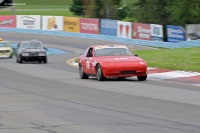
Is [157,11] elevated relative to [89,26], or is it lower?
elevated

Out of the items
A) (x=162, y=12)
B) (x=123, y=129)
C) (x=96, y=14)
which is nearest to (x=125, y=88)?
(x=123, y=129)

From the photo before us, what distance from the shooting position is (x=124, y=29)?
53188 millimetres

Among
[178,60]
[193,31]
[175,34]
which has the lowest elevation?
[175,34]

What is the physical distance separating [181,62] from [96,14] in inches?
2082

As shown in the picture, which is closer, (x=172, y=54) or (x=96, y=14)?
(x=172, y=54)

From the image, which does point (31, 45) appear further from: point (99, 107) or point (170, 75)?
point (99, 107)

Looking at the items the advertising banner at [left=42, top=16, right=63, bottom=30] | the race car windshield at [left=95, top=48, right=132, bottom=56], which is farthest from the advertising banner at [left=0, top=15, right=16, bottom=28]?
the race car windshield at [left=95, top=48, right=132, bottom=56]

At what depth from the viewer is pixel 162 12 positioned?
6247 cm

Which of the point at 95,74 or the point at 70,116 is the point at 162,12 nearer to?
the point at 95,74

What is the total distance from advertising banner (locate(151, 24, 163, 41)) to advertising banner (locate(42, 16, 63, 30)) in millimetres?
14223

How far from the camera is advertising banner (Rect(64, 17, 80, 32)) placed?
60.1 meters

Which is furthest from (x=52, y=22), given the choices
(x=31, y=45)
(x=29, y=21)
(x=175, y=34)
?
(x=31, y=45)

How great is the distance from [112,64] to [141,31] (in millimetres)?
30114

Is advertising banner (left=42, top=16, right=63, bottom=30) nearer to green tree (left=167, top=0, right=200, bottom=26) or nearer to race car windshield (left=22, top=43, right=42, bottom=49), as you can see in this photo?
green tree (left=167, top=0, right=200, bottom=26)
